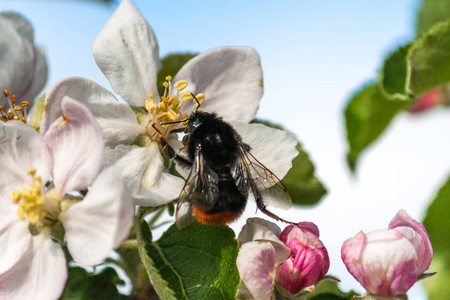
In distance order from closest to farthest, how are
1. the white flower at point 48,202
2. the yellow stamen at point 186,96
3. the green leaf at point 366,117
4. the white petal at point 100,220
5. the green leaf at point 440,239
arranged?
the white petal at point 100,220, the white flower at point 48,202, the yellow stamen at point 186,96, the green leaf at point 440,239, the green leaf at point 366,117

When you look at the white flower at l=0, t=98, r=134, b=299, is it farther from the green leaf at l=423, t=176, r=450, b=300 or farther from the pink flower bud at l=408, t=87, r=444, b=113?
the pink flower bud at l=408, t=87, r=444, b=113

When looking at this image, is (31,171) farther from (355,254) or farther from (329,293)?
(329,293)

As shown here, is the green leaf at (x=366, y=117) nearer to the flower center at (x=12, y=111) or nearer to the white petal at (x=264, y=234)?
the white petal at (x=264, y=234)

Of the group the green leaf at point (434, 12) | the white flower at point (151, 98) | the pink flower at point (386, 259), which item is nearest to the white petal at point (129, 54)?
the white flower at point (151, 98)

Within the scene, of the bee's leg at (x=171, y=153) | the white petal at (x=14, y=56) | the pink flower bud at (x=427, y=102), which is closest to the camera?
the bee's leg at (x=171, y=153)

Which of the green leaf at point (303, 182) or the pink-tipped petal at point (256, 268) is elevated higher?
the pink-tipped petal at point (256, 268)

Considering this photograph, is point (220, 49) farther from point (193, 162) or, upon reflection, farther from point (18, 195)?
point (18, 195)
